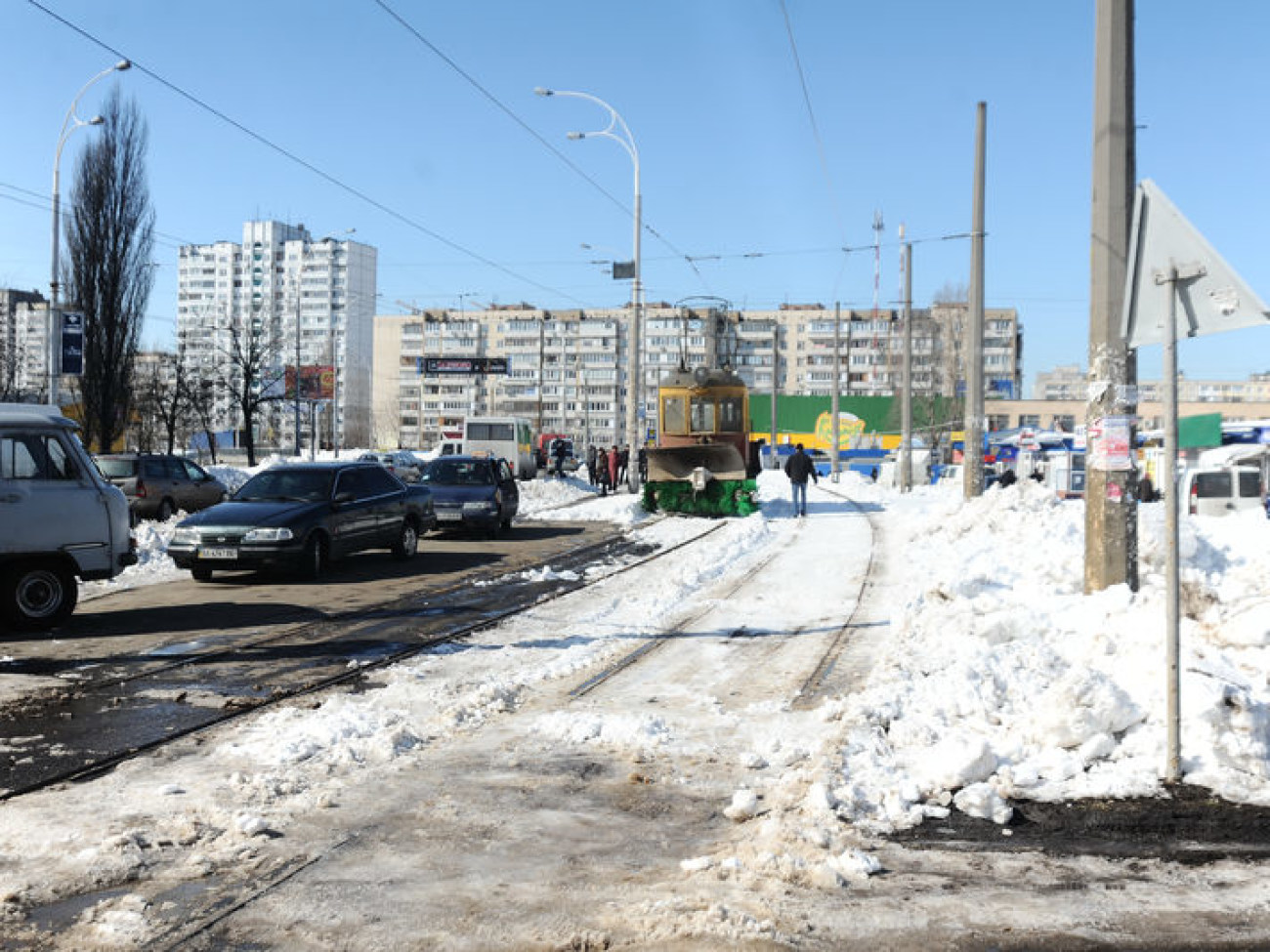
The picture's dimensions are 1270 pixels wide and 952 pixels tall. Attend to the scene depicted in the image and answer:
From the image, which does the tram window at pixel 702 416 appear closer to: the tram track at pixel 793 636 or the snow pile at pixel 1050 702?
the tram track at pixel 793 636

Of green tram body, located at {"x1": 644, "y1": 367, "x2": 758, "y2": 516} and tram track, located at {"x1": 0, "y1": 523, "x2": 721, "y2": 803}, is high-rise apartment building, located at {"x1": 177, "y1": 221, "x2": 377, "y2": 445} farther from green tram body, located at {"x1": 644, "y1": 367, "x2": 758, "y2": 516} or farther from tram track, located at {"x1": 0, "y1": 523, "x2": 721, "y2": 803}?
tram track, located at {"x1": 0, "y1": 523, "x2": 721, "y2": 803}

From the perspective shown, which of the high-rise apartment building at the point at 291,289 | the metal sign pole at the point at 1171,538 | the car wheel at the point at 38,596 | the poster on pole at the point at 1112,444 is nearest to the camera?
the metal sign pole at the point at 1171,538

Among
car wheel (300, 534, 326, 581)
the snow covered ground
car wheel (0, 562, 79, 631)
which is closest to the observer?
the snow covered ground

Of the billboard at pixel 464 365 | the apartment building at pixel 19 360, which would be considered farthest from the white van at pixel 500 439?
the billboard at pixel 464 365

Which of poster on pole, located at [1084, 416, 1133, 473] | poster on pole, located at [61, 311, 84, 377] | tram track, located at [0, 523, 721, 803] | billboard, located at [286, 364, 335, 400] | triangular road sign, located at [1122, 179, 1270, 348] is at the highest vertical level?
billboard, located at [286, 364, 335, 400]

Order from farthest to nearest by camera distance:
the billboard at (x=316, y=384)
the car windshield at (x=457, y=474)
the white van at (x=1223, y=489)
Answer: the billboard at (x=316, y=384), the white van at (x=1223, y=489), the car windshield at (x=457, y=474)

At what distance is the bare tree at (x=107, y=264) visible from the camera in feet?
116

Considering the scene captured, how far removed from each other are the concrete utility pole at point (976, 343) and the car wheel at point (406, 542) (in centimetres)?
1244

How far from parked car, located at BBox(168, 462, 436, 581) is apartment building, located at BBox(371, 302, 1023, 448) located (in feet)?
363

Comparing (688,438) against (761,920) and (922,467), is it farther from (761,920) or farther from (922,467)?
(761,920)

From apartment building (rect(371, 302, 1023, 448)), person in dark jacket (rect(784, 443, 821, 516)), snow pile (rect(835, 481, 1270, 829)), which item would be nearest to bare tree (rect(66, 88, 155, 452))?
person in dark jacket (rect(784, 443, 821, 516))

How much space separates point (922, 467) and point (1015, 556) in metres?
35.6

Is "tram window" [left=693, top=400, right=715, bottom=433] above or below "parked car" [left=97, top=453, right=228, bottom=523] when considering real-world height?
above

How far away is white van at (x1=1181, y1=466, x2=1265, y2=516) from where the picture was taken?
1101 inches
